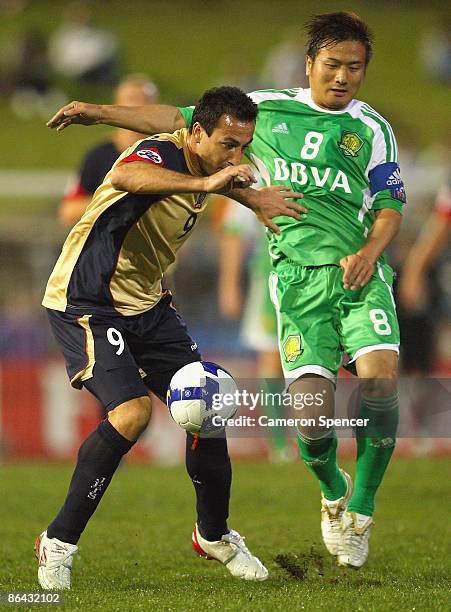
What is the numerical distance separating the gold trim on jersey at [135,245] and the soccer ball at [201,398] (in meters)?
0.45

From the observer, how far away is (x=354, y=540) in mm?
5996

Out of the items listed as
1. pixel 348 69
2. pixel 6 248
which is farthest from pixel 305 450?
pixel 6 248

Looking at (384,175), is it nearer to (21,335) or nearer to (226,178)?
(226,178)

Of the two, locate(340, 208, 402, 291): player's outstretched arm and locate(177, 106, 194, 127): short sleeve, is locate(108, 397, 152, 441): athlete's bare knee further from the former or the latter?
locate(177, 106, 194, 127): short sleeve

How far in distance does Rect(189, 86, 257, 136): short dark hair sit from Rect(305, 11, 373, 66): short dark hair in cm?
95

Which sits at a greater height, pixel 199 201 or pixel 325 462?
pixel 199 201

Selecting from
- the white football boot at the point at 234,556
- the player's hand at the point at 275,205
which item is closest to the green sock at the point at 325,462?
the white football boot at the point at 234,556

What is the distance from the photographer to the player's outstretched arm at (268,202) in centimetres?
550

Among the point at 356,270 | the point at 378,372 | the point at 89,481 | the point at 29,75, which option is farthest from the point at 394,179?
the point at 29,75

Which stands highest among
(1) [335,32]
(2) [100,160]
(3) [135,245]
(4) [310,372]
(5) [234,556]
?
(1) [335,32]

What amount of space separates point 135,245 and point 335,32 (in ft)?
5.44

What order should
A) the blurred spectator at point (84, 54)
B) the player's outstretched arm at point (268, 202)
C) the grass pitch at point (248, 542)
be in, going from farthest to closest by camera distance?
the blurred spectator at point (84, 54), the player's outstretched arm at point (268, 202), the grass pitch at point (248, 542)

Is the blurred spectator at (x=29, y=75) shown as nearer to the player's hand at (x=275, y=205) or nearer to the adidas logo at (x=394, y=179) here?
the adidas logo at (x=394, y=179)

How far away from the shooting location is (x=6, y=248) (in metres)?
14.2
